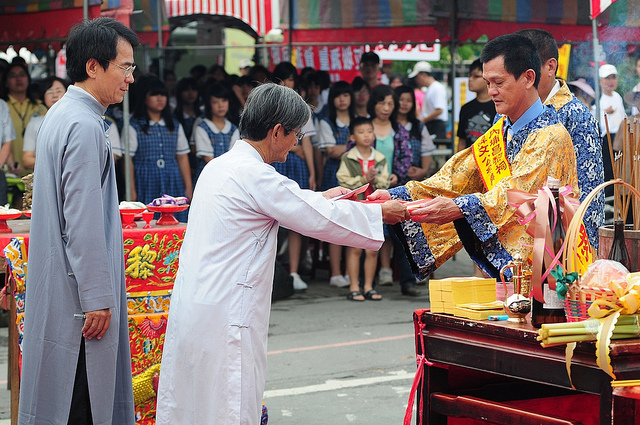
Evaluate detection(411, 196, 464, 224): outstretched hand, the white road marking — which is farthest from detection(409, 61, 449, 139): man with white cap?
detection(411, 196, 464, 224): outstretched hand

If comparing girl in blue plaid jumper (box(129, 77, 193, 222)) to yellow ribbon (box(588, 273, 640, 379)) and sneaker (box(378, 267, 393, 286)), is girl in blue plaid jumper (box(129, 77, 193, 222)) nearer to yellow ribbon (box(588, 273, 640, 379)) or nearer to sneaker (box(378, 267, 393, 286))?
sneaker (box(378, 267, 393, 286))

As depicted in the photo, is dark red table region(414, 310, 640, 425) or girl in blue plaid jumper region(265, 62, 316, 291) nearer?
dark red table region(414, 310, 640, 425)

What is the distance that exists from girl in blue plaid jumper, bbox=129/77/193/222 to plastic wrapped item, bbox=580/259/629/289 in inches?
212

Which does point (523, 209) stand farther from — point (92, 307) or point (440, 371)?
point (92, 307)

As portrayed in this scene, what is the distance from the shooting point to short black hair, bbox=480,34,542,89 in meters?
3.23

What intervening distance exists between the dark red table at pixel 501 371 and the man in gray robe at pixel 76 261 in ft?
3.71

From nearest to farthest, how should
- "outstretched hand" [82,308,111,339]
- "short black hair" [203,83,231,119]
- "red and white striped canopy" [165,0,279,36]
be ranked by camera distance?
"outstretched hand" [82,308,111,339] → "short black hair" [203,83,231,119] → "red and white striped canopy" [165,0,279,36]

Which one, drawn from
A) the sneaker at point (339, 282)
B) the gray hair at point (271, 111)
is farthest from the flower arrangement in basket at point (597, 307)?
the sneaker at point (339, 282)

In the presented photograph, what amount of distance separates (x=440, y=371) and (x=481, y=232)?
0.57 m

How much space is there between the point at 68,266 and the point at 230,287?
0.66 m

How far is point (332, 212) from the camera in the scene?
2.89 metres

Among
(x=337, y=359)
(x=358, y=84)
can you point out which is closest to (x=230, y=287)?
(x=337, y=359)

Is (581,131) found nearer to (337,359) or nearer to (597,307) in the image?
(597,307)

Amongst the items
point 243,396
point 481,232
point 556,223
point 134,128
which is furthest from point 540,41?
point 134,128
